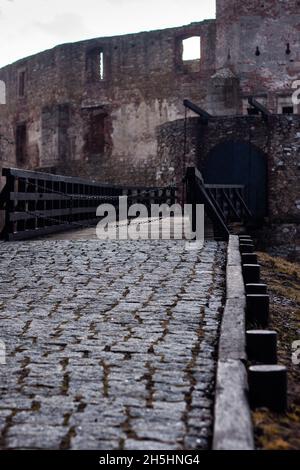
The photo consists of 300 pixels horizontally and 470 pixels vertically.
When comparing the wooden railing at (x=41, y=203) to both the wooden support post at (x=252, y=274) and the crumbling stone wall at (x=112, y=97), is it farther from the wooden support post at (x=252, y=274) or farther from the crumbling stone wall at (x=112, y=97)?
the crumbling stone wall at (x=112, y=97)

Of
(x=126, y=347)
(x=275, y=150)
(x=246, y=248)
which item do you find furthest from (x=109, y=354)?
(x=275, y=150)

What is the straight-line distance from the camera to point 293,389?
3.42m

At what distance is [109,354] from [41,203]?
7191mm

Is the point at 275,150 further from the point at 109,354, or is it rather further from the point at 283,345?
the point at 109,354

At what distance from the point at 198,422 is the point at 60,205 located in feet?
29.5

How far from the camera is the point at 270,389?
3006 millimetres

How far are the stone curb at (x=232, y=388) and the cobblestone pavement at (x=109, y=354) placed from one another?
3.3 inches

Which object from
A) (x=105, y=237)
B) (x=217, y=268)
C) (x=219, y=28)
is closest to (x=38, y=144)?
(x=219, y=28)

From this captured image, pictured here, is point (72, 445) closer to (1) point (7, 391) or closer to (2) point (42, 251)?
(1) point (7, 391)

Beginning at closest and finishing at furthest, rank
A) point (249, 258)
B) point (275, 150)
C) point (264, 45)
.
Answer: point (249, 258), point (275, 150), point (264, 45)

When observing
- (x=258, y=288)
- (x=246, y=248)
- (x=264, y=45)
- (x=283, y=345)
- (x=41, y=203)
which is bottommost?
(x=283, y=345)

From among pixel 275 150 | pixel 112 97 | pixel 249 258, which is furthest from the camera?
pixel 112 97

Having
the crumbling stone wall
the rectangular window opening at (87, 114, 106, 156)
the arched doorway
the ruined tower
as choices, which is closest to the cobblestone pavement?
the arched doorway

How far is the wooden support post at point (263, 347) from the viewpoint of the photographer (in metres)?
3.58
